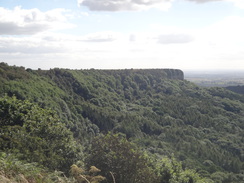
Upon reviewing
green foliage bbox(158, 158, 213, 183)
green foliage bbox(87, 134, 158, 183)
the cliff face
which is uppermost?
the cliff face

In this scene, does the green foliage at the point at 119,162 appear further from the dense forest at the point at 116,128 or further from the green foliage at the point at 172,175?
the green foliage at the point at 172,175

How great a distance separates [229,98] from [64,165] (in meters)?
110

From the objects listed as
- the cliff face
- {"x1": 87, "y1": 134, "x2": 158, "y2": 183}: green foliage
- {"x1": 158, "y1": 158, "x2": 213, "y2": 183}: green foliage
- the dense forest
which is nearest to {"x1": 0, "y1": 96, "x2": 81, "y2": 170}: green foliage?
the dense forest

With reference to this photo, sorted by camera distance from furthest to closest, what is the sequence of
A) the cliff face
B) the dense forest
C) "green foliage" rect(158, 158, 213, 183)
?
the cliff face < "green foliage" rect(158, 158, 213, 183) < the dense forest

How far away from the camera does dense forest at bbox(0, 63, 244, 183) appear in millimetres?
Result: 12812

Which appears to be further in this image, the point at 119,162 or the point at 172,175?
the point at 172,175

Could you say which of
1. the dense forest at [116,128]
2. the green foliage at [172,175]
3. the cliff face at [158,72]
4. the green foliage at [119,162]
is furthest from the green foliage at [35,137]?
the cliff face at [158,72]

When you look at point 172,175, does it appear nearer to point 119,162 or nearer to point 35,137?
point 119,162

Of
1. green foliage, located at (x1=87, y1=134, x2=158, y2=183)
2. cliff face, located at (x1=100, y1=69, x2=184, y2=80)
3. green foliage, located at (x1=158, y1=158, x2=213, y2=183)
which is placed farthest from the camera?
cliff face, located at (x1=100, y1=69, x2=184, y2=80)

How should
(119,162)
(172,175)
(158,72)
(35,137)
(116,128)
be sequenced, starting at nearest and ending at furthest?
1. (119,162)
2. (35,137)
3. (172,175)
4. (116,128)
5. (158,72)

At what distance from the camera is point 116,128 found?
59.0 metres

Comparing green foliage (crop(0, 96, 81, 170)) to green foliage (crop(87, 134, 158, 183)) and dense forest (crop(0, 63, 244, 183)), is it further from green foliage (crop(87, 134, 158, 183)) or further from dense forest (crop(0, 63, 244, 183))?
green foliage (crop(87, 134, 158, 183))

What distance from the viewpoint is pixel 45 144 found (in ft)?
46.8

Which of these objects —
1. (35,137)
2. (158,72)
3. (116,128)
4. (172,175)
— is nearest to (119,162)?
(35,137)
